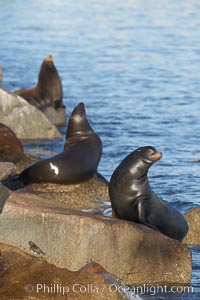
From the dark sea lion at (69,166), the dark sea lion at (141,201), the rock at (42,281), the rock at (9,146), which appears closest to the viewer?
the rock at (42,281)

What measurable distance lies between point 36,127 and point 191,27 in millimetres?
18312

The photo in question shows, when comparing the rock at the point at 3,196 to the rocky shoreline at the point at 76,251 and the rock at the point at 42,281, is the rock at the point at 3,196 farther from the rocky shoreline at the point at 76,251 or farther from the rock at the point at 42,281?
the rock at the point at 42,281

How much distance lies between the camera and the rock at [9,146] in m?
12.7

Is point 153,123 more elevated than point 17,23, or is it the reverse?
point 153,123

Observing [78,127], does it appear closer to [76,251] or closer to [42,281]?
[76,251]

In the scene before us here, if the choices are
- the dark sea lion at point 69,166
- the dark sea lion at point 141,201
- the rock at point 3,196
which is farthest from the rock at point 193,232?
the rock at point 3,196

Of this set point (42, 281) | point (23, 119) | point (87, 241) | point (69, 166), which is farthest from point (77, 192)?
point (23, 119)

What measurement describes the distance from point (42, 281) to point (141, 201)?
8.15ft

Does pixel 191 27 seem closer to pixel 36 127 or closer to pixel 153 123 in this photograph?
pixel 153 123

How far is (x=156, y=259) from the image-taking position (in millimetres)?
8727

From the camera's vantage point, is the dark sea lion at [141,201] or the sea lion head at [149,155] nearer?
the dark sea lion at [141,201]

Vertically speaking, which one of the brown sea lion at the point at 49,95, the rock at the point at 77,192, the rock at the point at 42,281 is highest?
the rock at the point at 42,281

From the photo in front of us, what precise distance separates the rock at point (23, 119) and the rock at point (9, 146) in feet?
9.99

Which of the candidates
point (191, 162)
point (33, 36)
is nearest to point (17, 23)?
point (33, 36)
